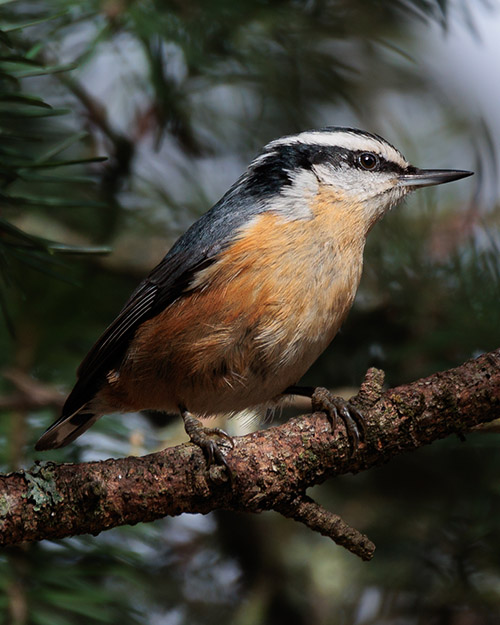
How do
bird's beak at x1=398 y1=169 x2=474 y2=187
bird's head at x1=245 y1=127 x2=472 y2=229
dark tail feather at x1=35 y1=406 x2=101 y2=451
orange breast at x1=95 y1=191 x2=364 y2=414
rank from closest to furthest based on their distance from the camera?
orange breast at x1=95 y1=191 x2=364 y2=414 → dark tail feather at x1=35 y1=406 x2=101 y2=451 → bird's head at x1=245 y1=127 x2=472 y2=229 → bird's beak at x1=398 y1=169 x2=474 y2=187


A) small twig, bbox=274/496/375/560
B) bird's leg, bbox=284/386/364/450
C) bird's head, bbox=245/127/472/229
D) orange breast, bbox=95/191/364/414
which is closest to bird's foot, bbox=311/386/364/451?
bird's leg, bbox=284/386/364/450

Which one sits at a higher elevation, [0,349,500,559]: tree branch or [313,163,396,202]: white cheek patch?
[313,163,396,202]: white cheek patch

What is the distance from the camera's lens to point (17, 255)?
2.12 meters

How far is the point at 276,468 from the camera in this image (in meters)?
1.80

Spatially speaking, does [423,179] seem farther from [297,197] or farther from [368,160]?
[297,197]

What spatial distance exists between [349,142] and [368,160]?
111 millimetres

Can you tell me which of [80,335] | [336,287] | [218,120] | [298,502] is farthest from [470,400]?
[218,120]

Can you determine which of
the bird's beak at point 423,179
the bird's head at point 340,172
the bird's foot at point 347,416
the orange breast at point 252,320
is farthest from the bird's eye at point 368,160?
the bird's foot at point 347,416

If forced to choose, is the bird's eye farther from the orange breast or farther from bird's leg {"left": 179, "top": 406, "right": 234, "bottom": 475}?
bird's leg {"left": 179, "top": 406, "right": 234, "bottom": 475}

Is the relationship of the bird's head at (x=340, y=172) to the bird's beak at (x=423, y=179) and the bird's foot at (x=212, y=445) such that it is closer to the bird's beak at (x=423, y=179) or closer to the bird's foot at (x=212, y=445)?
the bird's beak at (x=423, y=179)

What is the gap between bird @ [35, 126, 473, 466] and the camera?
8.14 ft

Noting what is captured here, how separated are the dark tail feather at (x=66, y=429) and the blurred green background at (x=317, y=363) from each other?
0.05m

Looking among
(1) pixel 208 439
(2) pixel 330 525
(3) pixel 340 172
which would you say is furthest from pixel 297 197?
(2) pixel 330 525

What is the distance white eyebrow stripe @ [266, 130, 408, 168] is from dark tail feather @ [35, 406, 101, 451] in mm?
1336
